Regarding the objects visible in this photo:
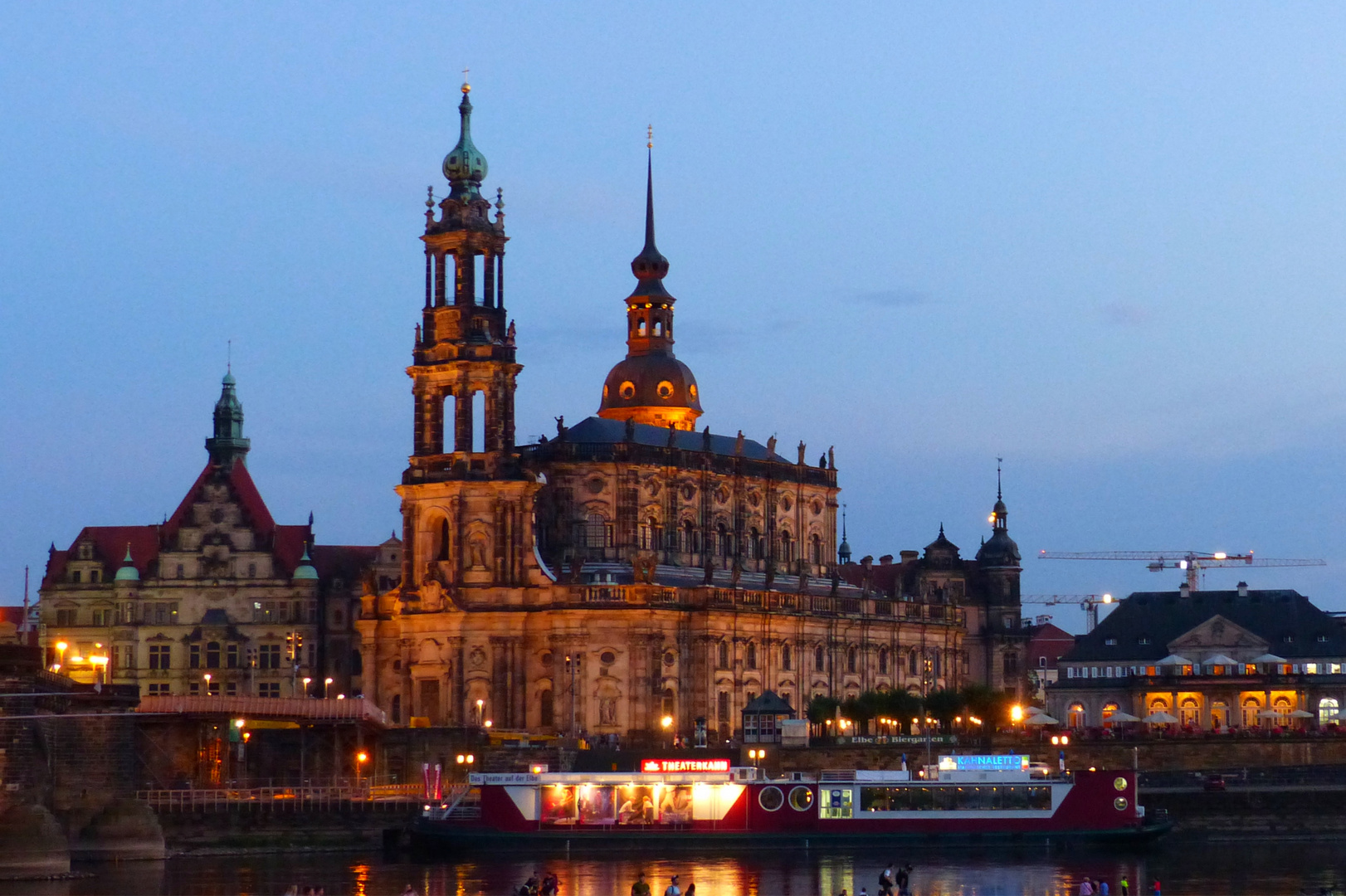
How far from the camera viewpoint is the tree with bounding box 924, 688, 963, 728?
14325 cm

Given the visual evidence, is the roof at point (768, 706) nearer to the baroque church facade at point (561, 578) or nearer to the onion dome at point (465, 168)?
the baroque church facade at point (561, 578)

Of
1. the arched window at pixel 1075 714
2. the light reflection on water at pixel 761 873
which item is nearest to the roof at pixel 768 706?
the arched window at pixel 1075 714

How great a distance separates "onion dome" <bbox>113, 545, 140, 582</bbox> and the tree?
162 feet

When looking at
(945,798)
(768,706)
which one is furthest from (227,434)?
(945,798)

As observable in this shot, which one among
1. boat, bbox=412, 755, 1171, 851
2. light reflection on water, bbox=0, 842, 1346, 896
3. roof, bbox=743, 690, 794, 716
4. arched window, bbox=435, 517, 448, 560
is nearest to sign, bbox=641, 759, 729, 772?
boat, bbox=412, 755, 1171, 851

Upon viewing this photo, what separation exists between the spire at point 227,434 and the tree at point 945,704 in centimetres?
5256

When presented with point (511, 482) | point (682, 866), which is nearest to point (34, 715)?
point (682, 866)

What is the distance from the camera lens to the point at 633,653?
469ft

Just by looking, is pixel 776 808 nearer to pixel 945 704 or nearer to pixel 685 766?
pixel 685 766

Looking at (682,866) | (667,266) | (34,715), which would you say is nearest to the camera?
(34,715)

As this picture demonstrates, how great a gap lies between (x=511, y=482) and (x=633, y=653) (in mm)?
12081

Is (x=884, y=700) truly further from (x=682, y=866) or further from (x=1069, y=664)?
(x=682, y=866)

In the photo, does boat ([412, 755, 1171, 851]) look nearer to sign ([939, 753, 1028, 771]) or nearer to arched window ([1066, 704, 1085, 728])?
sign ([939, 753, 1028, 771])

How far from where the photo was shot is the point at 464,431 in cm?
14612
